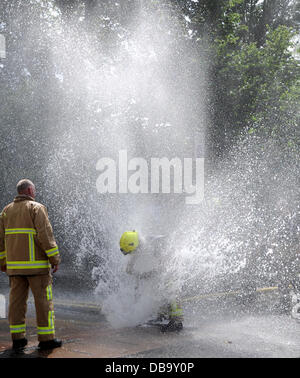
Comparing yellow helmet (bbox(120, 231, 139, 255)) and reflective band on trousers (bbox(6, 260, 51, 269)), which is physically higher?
yellow helmet (bbox(120, 231, 139, 255))

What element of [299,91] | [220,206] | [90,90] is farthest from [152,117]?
[299,91]

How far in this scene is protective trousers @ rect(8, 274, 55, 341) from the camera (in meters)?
4.83

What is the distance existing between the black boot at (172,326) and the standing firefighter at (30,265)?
1558mm

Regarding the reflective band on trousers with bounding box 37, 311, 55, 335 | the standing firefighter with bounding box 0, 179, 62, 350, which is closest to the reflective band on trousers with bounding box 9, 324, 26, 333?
the standing firefighter with bounding box 0, 179, 62, 350

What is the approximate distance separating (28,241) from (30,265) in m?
0.25

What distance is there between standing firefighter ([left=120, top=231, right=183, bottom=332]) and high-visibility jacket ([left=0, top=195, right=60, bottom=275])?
1.30m

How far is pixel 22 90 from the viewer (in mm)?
14305

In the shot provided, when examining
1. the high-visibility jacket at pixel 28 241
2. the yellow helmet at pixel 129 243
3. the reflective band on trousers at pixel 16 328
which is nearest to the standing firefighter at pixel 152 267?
the yellow helmet at pixel 129 243

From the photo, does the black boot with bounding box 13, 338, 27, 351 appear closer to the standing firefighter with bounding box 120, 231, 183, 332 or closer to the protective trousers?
the protective trousers

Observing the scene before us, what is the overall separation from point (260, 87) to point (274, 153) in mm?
2735

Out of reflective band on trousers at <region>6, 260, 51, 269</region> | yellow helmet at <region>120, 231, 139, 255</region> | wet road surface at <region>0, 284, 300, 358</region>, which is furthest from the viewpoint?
yellow helmet at <region>120, 231, 139, 255</region>

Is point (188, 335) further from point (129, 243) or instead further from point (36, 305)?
point (36, 305)

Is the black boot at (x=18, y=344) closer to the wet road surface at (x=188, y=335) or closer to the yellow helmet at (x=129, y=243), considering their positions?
the wet road surface at (x=188, y=335)

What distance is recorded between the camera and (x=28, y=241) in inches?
195
